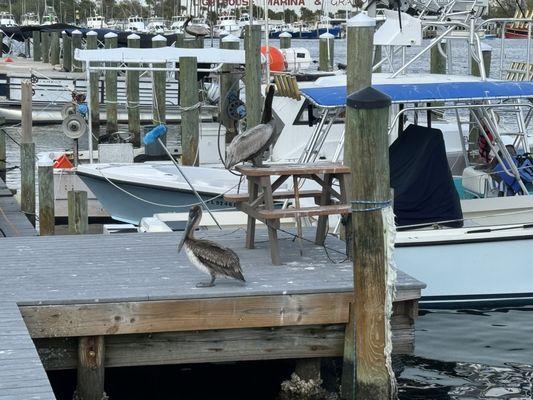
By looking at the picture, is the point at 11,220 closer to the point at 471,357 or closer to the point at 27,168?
the point at 27,168

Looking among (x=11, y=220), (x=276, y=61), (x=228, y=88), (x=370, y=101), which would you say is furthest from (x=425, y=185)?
(x=228, y=88)

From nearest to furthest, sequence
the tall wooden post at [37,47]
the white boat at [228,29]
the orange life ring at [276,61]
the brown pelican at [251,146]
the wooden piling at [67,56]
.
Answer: the brown pelican at [251,146] < the orange life ring at [276,61] < the wooden piling at [67,56] < the white boat at [228,29] < the tall wooden post at [37,47]

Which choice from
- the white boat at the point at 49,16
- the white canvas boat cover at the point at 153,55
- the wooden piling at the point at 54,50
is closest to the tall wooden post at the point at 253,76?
the white canvas boat cover at the point at 153,55

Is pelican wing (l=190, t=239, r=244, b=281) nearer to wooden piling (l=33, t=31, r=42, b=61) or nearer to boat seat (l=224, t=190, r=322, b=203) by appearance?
A: boat seat (l=224, t=190, r=322, b=203)

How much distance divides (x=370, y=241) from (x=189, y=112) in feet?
33.6

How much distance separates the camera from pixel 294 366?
32.8 feet

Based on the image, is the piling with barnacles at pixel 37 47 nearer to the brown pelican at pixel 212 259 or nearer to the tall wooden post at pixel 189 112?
the tall wooden post at pixel 189 112

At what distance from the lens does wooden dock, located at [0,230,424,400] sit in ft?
28.0

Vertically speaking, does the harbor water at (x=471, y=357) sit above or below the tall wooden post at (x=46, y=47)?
below

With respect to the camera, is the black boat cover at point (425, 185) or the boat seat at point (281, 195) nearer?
the boat seat at point (281, 195)

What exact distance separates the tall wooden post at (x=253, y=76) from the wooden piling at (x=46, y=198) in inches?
122

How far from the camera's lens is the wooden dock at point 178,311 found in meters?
8.52

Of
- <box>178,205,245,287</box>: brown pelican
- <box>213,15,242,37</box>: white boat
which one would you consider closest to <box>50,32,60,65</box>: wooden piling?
<box>213,15,242,37</box>: white boat

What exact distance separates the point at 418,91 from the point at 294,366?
3.91 metres
